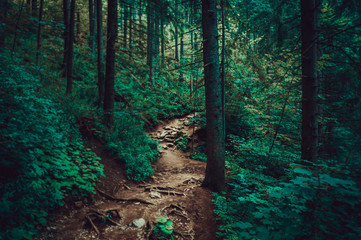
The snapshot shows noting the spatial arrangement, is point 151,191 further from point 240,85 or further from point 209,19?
point 240,85

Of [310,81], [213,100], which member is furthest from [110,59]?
[310,81]

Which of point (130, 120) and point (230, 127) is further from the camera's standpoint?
point (230, 127)

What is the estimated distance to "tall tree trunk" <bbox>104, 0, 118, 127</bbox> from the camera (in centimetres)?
763

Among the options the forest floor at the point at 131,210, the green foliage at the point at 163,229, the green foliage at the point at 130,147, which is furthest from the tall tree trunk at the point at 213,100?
the green foliage at the point at 130,147

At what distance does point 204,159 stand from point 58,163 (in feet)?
26.4

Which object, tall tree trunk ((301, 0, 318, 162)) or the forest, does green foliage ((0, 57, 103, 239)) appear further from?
A: tall tree trunk ((301, 0, 318, 162))

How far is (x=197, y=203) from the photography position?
520 cm

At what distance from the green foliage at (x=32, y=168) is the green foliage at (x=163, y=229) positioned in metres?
1.99

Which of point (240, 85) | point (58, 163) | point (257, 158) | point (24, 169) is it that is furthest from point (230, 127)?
point (24, 169)

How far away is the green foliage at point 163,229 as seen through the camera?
372cm

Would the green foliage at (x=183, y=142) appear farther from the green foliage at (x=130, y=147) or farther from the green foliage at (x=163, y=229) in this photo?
the green foliage at (x=163, y=229)

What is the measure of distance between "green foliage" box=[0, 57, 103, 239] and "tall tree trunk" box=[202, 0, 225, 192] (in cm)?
368

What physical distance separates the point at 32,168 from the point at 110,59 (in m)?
5.68

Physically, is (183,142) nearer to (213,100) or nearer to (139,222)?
(213,100)
